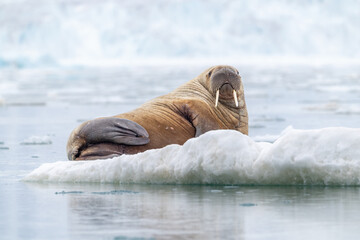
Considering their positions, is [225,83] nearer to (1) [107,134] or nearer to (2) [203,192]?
(1) [107,134]

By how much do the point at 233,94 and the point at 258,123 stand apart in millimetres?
4864

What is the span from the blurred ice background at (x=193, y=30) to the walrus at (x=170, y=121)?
55095 mm

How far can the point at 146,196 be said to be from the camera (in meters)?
4.81

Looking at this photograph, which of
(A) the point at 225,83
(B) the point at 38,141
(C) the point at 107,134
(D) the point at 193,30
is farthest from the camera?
(D) the point at 193,30

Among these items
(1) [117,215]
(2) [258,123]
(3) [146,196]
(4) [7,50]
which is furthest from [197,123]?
(4) [7,50]

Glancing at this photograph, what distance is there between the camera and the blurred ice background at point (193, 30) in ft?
207

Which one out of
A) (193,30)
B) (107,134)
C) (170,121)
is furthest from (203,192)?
(193,30)

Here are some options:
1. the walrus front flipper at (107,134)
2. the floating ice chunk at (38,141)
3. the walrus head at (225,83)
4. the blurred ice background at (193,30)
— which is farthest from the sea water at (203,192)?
the blurred ice background at (193,30)

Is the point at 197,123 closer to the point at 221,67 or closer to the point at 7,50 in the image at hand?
the point at 221,67

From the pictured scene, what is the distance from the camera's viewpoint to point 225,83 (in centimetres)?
695

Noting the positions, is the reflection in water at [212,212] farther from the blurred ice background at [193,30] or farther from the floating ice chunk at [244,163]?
the blurred ice background at [193,30]

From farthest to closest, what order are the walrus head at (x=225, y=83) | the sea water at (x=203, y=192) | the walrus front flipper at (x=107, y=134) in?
the walrus head at (x=225, y=83) → the walrus front flipper at (x=107, y=134) → the sea water at (x=203, y=192)

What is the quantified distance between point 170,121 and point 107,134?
2.15 feet

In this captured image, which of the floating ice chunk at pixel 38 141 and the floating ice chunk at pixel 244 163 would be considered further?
the floating ice chunk at pixel 38 141
